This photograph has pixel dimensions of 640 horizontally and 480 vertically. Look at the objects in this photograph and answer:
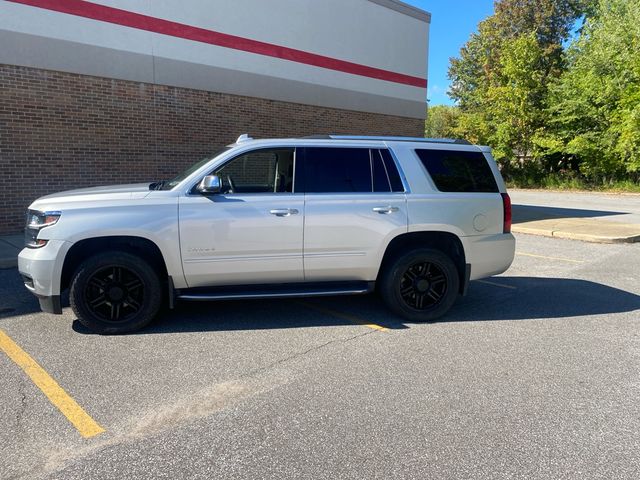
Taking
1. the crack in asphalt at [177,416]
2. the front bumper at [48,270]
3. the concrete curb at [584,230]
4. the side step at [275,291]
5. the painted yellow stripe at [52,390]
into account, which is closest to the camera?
the crack in asphalt at [177,416]

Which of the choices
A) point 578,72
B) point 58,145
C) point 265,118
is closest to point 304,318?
point 58,145

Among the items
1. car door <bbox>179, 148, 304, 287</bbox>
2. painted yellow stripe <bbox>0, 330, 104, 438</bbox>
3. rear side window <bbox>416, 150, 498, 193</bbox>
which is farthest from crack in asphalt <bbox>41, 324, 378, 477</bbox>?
rear side window <bbox>416, 150, 498, 193</bbox>

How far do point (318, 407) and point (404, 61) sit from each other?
14319 mm

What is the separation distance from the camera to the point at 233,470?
264 cm

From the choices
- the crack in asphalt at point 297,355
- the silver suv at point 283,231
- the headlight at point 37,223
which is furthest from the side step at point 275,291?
the headlight at point 37,223

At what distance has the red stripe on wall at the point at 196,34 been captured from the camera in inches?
374

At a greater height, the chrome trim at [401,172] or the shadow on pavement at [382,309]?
the chrome trim at [401,172]

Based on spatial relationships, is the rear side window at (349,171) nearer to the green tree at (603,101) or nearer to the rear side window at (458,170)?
the rear side window at (458,170)

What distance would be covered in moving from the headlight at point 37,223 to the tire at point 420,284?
3.28 metres

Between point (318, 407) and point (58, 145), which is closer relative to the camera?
point (318, 407)

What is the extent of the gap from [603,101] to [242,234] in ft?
103

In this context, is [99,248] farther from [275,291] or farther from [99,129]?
[99,129]

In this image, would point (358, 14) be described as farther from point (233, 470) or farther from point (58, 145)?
point (233, 470)

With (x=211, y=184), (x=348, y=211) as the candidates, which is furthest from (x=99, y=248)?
(x=348, y=211)
